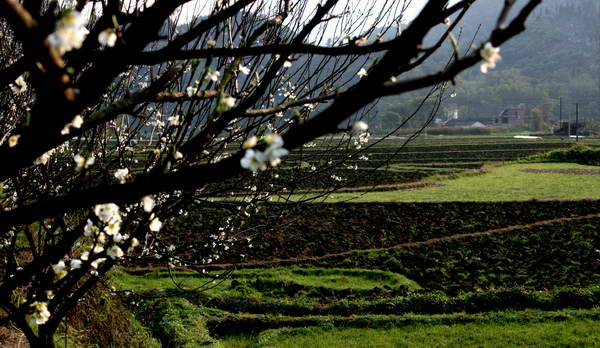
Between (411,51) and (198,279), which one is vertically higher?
(411,51)

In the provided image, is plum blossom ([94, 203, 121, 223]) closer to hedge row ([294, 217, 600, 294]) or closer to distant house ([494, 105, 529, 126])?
hedge row ([294, 217, 600, 294])

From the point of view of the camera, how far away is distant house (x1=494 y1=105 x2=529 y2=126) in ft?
450

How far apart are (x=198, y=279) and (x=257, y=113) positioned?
956cm

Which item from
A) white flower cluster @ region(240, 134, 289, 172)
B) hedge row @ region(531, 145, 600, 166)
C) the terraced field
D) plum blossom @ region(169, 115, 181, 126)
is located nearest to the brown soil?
hedge row @ region(531, 145, 600, 166)

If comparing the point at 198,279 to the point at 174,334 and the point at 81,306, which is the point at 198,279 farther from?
the point at 81,306

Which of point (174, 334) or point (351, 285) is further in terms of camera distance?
point (351, 285)

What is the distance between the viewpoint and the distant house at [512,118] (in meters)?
137

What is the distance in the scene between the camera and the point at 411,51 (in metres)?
1.76

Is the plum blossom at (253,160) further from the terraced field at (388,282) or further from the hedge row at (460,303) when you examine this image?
the hedge row at (460,303)

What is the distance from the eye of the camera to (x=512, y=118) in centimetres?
14400

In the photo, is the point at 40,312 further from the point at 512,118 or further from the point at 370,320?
the point at 512,118

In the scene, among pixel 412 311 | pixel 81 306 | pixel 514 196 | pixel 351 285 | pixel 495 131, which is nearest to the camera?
pixel 81 306

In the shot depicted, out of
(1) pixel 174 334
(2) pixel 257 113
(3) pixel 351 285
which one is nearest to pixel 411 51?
(2) pixel 257 113

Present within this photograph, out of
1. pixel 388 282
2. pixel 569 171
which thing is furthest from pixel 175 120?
pixel 569 171
